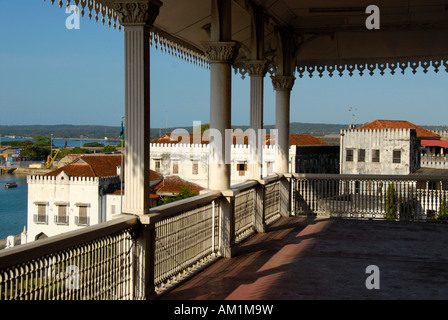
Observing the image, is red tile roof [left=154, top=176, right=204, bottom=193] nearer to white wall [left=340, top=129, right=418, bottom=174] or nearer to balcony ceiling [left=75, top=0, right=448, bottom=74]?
white wall [left=340, top=129, right=418, bottom=174]

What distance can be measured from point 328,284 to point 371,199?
194 inches

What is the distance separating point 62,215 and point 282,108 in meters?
34.0

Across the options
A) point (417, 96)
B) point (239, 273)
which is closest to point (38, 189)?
point (417, 96)

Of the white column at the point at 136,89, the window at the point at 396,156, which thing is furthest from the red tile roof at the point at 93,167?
the white column at the point at 136,89

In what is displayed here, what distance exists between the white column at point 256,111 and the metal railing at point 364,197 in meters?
2.14

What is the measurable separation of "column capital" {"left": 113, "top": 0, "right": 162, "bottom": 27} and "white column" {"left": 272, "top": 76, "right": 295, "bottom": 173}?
5569 mm

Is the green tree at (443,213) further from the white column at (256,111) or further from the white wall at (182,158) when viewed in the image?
the white wall at (182,158)

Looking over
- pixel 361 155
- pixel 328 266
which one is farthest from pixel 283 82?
pixel 361 155

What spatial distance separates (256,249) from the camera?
22.9ft

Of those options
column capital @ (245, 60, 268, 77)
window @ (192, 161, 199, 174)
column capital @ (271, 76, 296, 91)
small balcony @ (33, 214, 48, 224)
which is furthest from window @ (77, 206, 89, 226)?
column capital @ (245, 60, 268, 77)

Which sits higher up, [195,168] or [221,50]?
[221,50]

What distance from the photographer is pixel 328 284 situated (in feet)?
17.1

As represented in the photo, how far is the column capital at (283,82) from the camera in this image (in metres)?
9.51

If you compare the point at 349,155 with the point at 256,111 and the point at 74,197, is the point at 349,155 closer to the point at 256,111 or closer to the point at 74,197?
the point at 74,197
